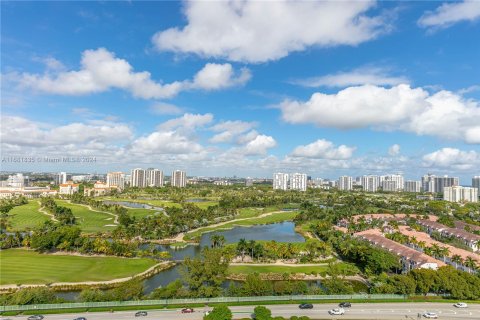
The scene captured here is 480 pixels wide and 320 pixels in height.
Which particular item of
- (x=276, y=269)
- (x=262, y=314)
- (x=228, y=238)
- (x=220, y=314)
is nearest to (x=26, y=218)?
(x=228, y=238)

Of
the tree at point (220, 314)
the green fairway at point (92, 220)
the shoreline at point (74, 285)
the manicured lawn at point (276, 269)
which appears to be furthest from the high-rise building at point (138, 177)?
the tree at point (220, 314)

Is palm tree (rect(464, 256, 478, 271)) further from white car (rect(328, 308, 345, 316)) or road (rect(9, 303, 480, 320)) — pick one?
white car (rect(328, 308, 345, 316))

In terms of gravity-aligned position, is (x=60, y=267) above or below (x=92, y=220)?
below

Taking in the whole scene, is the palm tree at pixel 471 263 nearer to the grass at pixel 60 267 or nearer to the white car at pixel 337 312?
the white car at pixel 337 312

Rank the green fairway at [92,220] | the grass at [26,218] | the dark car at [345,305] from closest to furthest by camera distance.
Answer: the dark car at [345,305] → the grass at [26,218] → the green fairway at [92,220]

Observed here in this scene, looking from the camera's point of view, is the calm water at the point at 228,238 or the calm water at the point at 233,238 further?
the calm water at the point at 233,238

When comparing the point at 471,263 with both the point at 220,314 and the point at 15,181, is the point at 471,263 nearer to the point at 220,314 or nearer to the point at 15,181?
the point at 220,314

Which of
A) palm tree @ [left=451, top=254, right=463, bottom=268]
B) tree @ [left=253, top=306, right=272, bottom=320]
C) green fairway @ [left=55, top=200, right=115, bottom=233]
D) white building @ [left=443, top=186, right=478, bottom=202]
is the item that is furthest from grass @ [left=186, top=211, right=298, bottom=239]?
white building @ [left=443, top=186, right=478, bottom=202]

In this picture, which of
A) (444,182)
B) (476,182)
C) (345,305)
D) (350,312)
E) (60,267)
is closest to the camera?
(350,312)
